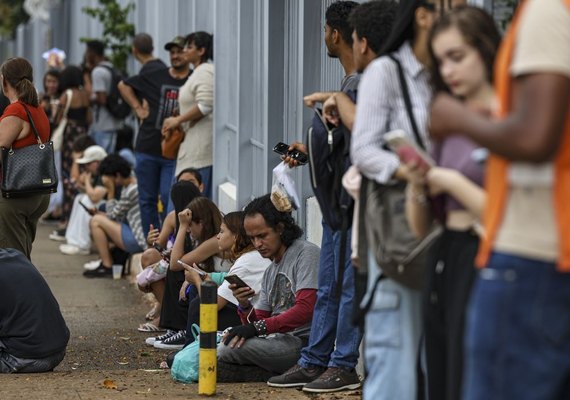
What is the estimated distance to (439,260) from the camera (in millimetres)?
4359

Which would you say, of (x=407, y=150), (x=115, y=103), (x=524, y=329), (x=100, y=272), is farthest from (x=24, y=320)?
(x=115, y=103)

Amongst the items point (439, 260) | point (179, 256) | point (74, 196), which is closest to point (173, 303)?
point (179, 256)

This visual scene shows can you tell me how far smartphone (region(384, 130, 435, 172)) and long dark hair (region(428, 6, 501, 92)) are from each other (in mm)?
293

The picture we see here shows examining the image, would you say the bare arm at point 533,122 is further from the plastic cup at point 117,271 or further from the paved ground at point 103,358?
the plastic cup at point 117,271

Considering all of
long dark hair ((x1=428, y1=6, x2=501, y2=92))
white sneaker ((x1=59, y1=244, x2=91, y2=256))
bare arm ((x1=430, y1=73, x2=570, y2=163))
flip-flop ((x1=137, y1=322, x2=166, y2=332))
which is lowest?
white sneaker ((x1=59, y1=244, x2=91, y2=256))

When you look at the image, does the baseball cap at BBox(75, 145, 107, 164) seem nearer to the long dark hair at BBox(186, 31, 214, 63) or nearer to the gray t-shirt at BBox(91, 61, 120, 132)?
the gray t-shirt at BBox(91, 61, 120, 132)

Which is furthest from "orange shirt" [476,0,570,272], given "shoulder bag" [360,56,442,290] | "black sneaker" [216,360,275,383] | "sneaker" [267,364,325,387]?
"black sneaker" [216,360,275,383]

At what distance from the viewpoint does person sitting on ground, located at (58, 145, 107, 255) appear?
14945mm

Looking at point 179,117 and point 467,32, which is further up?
point 467,32

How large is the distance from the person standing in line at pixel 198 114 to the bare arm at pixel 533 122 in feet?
28.3

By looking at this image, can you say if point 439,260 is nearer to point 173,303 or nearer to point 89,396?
point 89,396

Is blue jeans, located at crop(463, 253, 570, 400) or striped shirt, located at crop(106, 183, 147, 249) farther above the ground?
blue jeans, located at crop(463, 253, 570, 400)

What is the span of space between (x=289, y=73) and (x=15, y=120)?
78.1 inches

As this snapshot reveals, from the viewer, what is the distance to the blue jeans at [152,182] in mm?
13109
